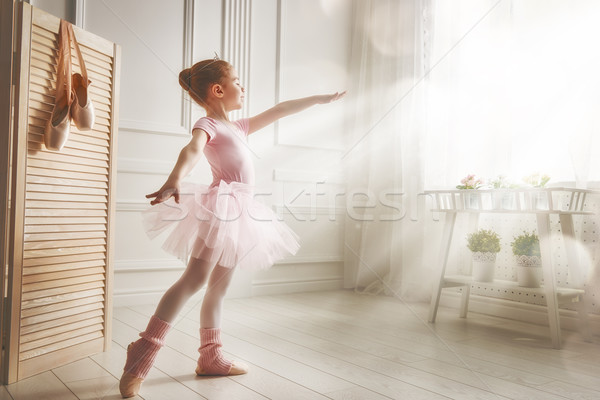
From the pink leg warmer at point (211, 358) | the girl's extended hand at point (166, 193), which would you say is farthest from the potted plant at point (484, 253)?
the girl's extended hand at point (166, 193)

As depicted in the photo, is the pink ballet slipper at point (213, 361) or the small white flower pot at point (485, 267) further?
the small white flower pot at point (485, 267)

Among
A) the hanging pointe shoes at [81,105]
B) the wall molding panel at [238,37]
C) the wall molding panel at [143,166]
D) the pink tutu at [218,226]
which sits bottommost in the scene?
the pink tutu at [218,226]

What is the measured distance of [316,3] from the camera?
3193mm

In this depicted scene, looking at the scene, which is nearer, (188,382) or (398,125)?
(188,382)

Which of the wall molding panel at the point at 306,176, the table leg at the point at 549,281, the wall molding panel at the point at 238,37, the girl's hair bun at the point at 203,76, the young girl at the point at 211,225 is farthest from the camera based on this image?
the wall molding panel at the point at 306,176

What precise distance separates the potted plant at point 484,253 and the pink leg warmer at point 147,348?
4.62 ft

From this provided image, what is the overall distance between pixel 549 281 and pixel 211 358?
127cm

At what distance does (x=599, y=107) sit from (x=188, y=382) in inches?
74.7

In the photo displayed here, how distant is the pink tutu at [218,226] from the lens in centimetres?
131

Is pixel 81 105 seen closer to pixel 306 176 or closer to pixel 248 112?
pixel 248 112

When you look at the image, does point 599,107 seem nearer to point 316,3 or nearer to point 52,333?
point 316,3

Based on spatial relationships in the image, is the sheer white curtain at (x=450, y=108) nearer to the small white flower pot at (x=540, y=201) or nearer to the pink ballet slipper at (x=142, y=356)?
the small white flower pot at (x=540, y=201)

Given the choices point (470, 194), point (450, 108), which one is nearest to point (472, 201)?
point (470, 194)

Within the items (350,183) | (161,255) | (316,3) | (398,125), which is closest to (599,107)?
(398,125)
